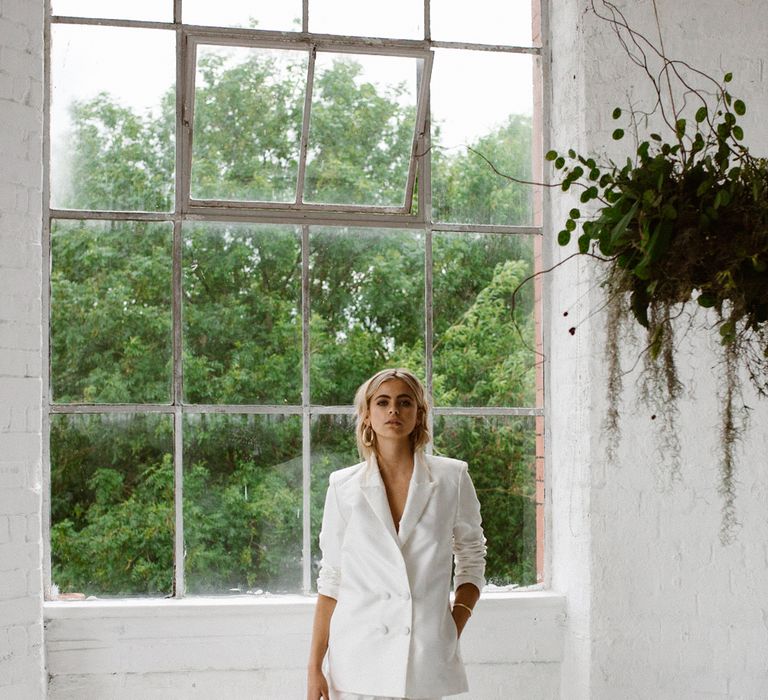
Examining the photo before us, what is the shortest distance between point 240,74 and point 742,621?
2583 millimetres

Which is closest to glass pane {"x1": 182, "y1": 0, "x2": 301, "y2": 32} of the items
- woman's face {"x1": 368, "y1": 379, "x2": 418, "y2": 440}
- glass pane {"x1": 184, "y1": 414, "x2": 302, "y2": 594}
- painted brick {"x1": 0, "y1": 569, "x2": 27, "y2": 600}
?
glass pane {"x1": 184, "y1": 414, "x2": 302, "y2": 594}

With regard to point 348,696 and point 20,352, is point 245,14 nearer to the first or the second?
point 20,352

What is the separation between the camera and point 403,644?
2.64 metres

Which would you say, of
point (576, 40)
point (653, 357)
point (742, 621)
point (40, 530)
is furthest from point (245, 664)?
point (576, 40)

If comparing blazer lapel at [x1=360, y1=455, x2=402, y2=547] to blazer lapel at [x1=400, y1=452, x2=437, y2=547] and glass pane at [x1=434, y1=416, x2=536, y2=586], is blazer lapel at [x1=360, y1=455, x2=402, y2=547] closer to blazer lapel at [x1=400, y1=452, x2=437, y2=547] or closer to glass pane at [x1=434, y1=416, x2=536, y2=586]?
blazer lapel at [x1=400, y1=452, x2=437, y2=547]

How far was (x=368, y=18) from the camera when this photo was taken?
3666mm

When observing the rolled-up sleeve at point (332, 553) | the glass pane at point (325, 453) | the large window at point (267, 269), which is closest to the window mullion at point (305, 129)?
the large window at point (267, 269)

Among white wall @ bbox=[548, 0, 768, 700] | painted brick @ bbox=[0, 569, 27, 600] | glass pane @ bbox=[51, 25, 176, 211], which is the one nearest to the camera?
painted brick @ bbox=[0, 569, 27, 600]

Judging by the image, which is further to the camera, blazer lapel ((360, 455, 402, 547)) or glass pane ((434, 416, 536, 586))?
glass pane ((434, 416, 536, 586))

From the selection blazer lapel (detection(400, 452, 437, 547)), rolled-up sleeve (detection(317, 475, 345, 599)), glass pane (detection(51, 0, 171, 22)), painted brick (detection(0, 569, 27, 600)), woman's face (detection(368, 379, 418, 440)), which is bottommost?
painted brick (detection(0, 569, 27, 600))

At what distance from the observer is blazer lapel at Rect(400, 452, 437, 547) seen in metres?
2.77

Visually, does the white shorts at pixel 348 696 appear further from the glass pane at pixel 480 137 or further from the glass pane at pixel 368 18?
the glass pane at pixel 368 18

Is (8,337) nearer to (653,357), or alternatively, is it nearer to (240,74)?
(240,74)

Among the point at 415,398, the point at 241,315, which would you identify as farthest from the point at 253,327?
the point at 415,398
